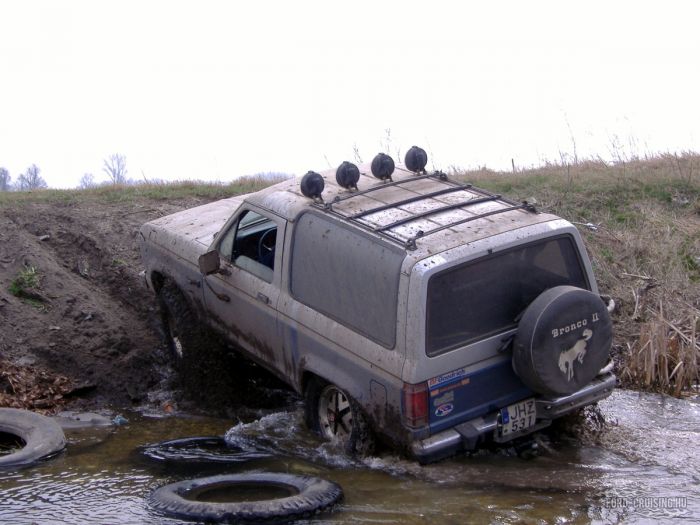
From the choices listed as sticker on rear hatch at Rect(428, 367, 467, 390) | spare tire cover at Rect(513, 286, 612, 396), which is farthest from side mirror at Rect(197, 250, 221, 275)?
spare tire cover at Rect(513, 286, 612, 396)

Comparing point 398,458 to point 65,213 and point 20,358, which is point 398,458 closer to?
point 20,358

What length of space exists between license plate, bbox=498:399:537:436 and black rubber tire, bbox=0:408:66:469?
2.99 meters

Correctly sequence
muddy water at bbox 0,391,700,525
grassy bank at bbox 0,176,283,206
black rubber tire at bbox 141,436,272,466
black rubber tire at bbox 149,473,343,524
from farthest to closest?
grassy bank at bbox 0,176,283,206 < black rubber tire at bbox 141,436,272,466 < muddy water at bbox 0,391,700,525 < black rubber tire at bbox 149,473,343,524

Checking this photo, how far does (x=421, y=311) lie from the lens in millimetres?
5375

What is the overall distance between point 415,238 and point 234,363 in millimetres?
2522

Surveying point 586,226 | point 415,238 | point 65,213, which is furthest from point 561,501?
point 65,213

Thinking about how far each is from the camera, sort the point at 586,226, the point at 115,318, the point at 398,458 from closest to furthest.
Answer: the point at 398,458, the point at 115,318, the point at 586,226

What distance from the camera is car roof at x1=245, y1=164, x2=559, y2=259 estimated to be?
5.70 metres

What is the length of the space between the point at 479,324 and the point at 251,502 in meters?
1.70

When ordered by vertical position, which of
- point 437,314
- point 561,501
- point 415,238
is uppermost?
point 415,238

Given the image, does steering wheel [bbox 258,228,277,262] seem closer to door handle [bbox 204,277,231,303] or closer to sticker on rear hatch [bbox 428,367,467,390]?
door handle [bbox 204,277,231,303]

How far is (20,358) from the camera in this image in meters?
7.75

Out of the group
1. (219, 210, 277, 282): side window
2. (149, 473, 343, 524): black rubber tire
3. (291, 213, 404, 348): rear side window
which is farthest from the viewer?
(219, 210, 277, 282): side window

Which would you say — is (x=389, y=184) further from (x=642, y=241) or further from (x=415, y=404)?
(x=642, y=241)
